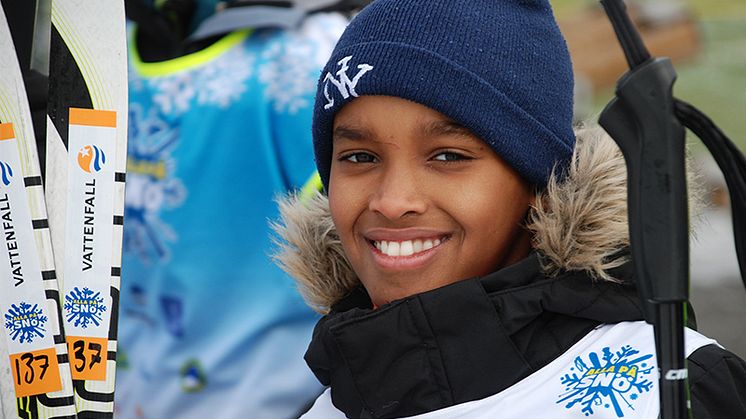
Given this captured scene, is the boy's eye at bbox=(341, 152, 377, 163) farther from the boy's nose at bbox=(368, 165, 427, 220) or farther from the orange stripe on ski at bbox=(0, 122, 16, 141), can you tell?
the orange stripe on ski at bbox=(0, 122, 16, 141)

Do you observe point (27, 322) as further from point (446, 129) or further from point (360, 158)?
point (446, 129)

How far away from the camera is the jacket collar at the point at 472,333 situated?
5.54 feet

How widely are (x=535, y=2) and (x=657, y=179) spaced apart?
0.82m

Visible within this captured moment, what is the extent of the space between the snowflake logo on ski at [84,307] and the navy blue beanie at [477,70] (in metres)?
0.51

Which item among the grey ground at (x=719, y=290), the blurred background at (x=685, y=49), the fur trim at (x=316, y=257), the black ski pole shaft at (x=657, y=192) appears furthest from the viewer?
the blurred background at (x=685, y=49)

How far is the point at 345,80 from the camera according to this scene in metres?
1.82

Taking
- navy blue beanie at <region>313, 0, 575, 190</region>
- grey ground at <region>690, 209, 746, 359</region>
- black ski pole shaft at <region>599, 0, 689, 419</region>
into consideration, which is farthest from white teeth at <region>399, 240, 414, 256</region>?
grey ground at <region>690, 209, 746, 359</region>

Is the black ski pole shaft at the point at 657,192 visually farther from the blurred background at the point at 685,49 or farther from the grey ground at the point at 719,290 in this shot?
the blurred background at the point at 685,49

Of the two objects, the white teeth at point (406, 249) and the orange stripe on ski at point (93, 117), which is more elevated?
the orange stripe on ski at point (93, 117)

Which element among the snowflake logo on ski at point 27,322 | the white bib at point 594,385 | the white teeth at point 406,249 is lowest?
the white bib at point 594,385

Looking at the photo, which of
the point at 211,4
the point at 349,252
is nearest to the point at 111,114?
the point at 349,252

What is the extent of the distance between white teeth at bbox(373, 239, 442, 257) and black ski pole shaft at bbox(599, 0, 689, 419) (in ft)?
2.24

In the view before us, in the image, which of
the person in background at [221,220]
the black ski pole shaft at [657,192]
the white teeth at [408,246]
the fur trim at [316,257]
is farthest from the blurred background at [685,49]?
the black ski pole shaft at [657,192]

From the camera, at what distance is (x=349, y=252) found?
6.29 ft
